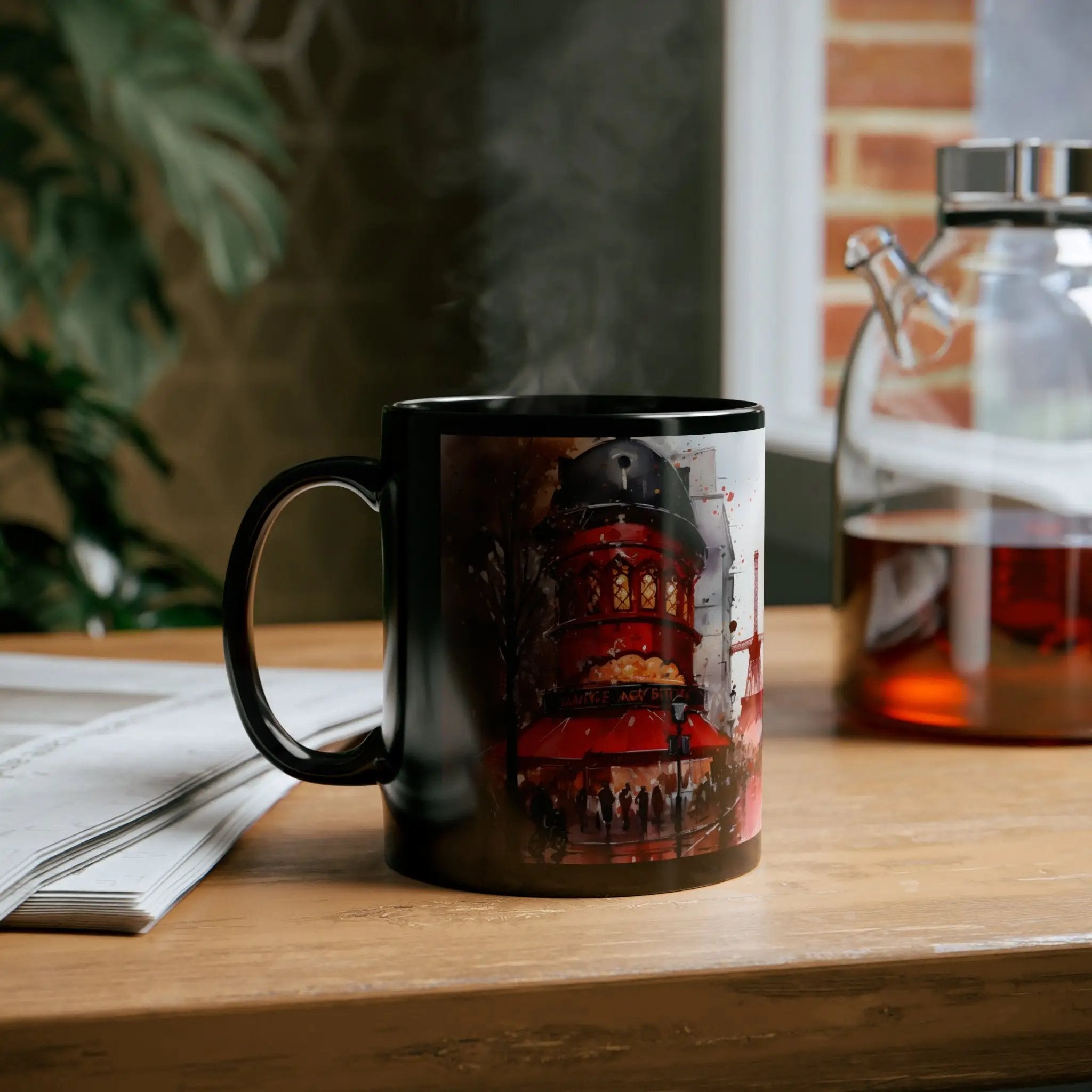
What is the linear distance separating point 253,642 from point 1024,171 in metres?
0.40

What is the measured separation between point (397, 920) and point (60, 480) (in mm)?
1015

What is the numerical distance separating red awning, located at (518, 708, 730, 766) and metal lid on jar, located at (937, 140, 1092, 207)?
1.12 feet

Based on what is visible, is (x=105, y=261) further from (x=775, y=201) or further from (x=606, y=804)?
(x=606, y=804)

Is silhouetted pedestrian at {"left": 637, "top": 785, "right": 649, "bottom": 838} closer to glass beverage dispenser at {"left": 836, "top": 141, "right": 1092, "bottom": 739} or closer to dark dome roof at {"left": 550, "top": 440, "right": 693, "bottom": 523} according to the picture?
dark dome roof at {"left": 550, "top": 440, "right": 693, "bottom": 523}

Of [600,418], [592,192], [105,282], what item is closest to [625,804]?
[600,418]

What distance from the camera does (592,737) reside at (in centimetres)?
42

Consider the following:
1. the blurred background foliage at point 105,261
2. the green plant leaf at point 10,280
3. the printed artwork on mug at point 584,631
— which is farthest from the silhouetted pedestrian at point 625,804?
the green plant leaf at point 10,280

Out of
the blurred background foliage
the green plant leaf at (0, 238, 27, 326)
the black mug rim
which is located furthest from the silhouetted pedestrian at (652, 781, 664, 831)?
the green plant leaf at (0, 238, 27, 326)

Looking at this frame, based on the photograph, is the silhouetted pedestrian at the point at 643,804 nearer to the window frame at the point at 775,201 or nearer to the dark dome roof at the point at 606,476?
the dark dome roof at the point at 606,476


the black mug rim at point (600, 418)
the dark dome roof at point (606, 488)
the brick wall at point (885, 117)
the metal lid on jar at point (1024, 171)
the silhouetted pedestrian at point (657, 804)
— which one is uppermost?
the brick wall at point (885, 117)

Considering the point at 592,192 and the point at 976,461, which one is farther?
the point at 592,192

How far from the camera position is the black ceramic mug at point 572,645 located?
0.42 metres

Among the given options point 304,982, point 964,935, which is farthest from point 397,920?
point 964,935

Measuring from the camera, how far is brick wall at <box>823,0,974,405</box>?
5.19 feet
